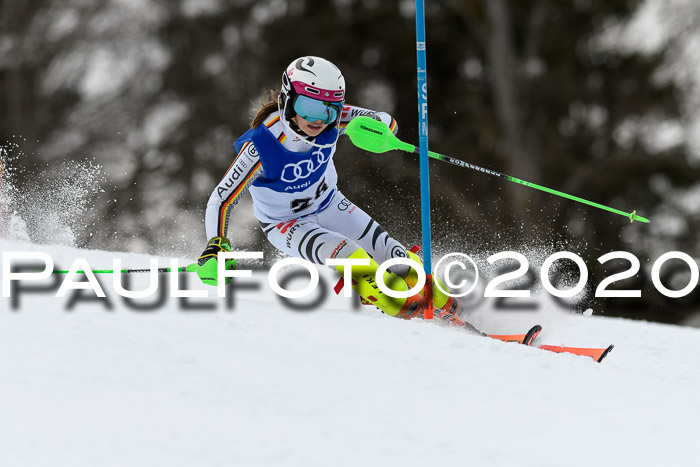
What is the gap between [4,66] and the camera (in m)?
15.1

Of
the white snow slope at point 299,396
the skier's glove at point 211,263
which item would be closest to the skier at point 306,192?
the skier's glove at point 211,263

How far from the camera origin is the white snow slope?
2721 mm

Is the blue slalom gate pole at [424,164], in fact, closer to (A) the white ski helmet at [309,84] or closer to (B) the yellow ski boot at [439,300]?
(B) the yellow ski boot at [439,300]

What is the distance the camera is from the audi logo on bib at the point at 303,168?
4672mm

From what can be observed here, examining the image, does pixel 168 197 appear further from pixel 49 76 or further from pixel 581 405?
pixel 581 405

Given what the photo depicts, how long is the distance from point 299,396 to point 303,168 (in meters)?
1.79

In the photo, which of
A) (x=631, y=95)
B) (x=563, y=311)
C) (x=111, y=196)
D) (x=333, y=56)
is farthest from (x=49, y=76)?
(x=563, y=311)

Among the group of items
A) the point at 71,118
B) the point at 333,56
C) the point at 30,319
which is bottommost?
the point at 30,319

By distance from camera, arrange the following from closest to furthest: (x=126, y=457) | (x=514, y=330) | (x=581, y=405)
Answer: (x=126, y=457) < (x=581, y=405) < (x=514, y=330)

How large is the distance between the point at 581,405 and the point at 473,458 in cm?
73

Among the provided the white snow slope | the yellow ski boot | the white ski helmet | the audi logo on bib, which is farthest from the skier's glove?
the yellow ski boot

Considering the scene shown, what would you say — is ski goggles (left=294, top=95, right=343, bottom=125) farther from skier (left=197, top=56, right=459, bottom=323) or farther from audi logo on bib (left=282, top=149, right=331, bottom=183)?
audi logo on bib (left=282, top=149, right=331, bottom=183)

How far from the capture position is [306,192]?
4.83m

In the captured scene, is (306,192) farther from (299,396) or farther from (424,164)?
(299,396)
